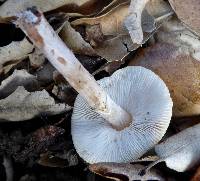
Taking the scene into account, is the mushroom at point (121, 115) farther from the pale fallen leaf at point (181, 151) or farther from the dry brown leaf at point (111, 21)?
the dry brown leaf at point (111, 21)

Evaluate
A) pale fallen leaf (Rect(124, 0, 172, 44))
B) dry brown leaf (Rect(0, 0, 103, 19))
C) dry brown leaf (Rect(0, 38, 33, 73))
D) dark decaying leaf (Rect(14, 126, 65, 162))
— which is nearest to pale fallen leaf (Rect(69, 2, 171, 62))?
pale fallen leaf (Rect(124, 0, 172, 44))

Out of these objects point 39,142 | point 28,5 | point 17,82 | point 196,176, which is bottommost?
point 196,176

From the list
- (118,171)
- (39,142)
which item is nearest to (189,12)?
(118,171)

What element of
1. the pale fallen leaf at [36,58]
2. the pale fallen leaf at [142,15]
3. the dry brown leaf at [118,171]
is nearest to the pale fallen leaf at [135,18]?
the pale fallen leaf at [142,15]

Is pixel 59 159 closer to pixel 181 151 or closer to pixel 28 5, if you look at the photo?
pixel 181 151

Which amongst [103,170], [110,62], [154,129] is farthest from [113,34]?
[103,170]

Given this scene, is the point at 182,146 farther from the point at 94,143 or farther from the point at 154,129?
the point at 94,143
